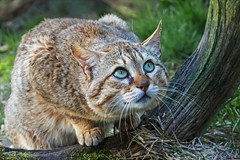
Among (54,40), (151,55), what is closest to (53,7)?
(54,40)

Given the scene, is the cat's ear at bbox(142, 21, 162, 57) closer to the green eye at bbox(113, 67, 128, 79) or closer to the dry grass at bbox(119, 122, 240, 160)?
the green eye at bbox(113, 67, 128, 79)

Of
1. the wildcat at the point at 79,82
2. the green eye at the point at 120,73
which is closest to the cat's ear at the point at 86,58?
the wildcat at the point at 79,82

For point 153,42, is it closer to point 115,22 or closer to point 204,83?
point 204,83

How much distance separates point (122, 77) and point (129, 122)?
0.57 m

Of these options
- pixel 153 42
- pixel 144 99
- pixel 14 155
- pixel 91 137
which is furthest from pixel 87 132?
pixel 153 42

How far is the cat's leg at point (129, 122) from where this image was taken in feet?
14.2

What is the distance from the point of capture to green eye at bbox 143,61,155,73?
3.96 metres

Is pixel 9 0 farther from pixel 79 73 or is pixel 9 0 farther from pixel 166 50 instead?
pixel 79 73

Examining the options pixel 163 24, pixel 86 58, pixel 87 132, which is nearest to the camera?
pixel 86 58

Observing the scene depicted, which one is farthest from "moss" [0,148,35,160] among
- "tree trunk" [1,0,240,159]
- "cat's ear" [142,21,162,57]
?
"cat's ear" [142,21,162,57]

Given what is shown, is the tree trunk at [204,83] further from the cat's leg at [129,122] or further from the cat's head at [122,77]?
the cat's head at [122,77]

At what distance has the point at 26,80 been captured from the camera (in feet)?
15.4

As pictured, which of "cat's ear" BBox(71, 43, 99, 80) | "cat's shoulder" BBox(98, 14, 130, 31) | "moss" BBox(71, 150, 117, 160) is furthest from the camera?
"cat's shoulder" BBox(98, 14, 130, 31)

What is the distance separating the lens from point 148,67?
399 centimetres
